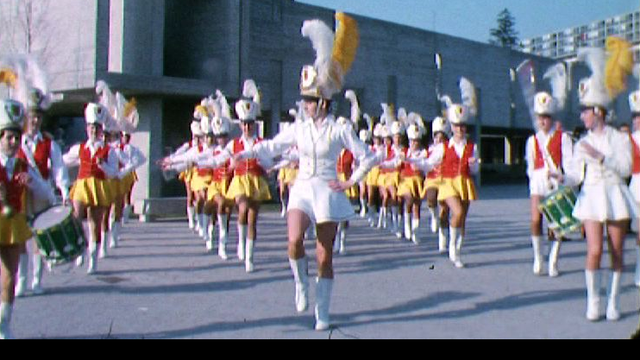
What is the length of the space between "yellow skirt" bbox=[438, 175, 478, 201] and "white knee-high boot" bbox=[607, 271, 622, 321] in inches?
108

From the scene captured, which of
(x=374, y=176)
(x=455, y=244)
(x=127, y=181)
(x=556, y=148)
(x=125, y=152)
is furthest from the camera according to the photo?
(x=374, y=176)

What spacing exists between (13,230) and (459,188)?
5116 millimetres

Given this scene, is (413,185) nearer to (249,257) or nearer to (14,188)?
(249,257)

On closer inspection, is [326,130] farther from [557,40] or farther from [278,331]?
[557,40]

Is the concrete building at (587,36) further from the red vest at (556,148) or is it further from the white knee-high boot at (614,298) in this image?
the white knee-high boot at (614,298)

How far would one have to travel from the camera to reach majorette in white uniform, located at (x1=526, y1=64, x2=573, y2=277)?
7.04 meters

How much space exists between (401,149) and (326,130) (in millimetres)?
5749

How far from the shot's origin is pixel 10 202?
4.61 metres

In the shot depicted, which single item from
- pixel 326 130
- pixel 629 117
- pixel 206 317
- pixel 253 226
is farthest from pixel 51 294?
pixel 629 117

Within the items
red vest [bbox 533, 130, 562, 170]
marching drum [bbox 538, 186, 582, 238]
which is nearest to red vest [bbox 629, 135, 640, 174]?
marching drum [bbox 538, 186, 582, 238]

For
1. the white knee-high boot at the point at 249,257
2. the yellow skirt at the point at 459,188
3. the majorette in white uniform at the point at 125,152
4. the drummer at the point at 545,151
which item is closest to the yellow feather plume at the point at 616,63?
the drummer at the point at 545,151

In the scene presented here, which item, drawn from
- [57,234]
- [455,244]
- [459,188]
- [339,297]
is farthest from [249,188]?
[57,234]

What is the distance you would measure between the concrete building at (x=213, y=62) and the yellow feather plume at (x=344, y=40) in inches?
272

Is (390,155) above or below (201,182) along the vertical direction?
above
